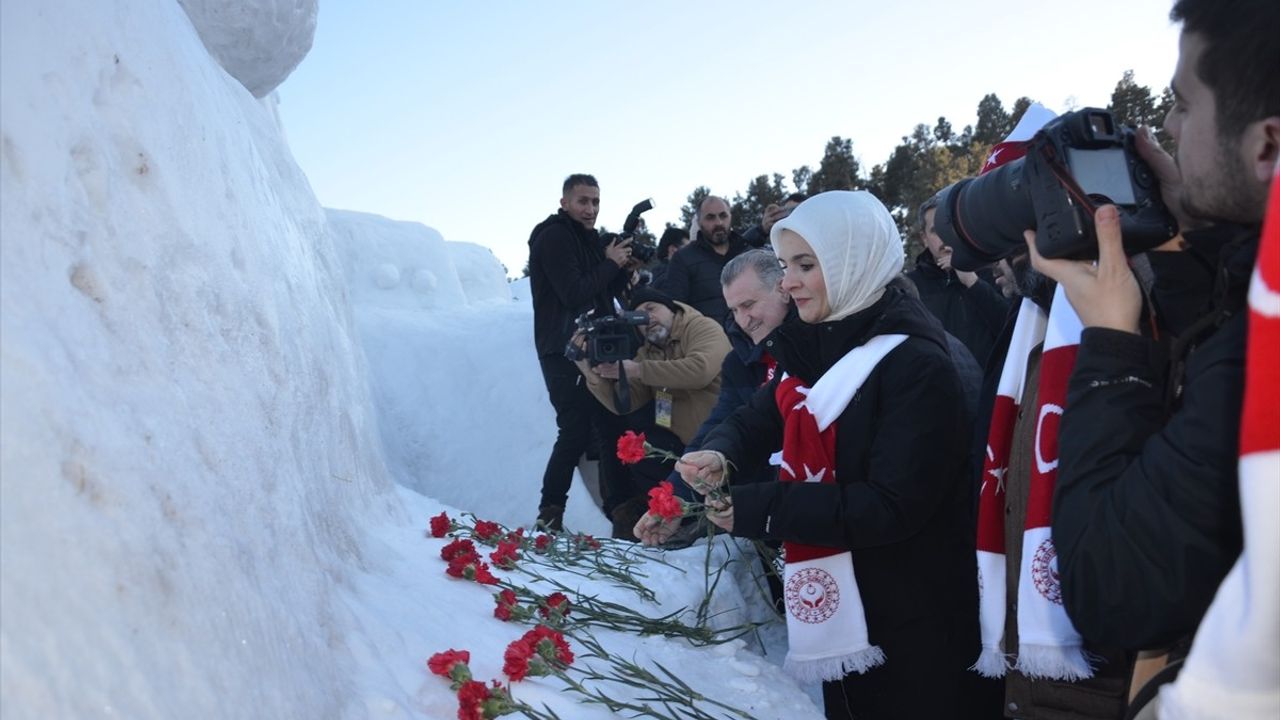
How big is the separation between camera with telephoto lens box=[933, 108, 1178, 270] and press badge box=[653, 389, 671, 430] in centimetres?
268

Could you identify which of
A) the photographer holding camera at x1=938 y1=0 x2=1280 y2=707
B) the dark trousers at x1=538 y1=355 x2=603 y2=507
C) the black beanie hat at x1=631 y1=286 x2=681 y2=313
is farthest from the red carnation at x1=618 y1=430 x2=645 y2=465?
the dark trousers at x1=538 y1=355 x2=603 y2=507

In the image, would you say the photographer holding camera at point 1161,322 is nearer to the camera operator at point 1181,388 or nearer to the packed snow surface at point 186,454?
the camera operator at point 1181,388

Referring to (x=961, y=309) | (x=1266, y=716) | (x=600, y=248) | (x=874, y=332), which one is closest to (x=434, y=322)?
(x=600, y=248)

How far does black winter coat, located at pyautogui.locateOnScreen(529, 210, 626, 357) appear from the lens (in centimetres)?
474

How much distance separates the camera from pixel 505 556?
256 centimetres

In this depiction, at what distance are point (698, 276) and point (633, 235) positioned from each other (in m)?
0.56

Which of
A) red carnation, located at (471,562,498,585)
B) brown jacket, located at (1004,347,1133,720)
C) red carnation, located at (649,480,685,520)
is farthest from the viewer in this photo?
red carnation, located at (471,562,498,585)

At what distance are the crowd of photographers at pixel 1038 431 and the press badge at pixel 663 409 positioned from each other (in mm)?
766

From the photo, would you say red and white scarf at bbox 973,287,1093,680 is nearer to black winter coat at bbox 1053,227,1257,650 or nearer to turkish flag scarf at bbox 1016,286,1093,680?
turkish flag scarf at bbox 1016,286,1093,680

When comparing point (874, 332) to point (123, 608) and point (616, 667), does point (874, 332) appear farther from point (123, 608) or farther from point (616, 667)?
point (123, 608)

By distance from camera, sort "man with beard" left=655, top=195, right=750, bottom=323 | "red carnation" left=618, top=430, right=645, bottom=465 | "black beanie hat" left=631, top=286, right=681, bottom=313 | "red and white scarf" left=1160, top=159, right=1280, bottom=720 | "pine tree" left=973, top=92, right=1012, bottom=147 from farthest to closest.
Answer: "pine tree" left=973, top=92, right=1012, bottom=147, "man with beard" left=655, top=195, right=750, bottom=323, "black beanie hat" left=631, top=286, right=681, bottom=313, "red carnation" left=618, top=430, right=645, bottom=465, "red and white scarf" left=1160, top=159, right=1280, bottom=720

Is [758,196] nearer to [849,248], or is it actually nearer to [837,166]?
[837,166]

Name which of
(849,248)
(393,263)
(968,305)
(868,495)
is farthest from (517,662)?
(393,263)

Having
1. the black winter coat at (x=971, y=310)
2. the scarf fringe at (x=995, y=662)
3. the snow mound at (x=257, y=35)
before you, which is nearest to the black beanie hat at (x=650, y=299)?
the black winter coat at (x=971, y=310)
